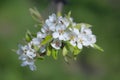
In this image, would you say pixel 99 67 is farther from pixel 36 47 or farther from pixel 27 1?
pixel 36 47

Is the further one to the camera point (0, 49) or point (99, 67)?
point (99, 67)

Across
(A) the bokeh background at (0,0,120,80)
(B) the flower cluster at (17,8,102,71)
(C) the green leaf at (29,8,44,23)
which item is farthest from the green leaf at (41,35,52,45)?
(A) the bokeh background at (0,0,120,80)

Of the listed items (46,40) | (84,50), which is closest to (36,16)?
(46,40)

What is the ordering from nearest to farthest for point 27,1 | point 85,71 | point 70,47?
point 70,47 → point 85,71 → point 27,1

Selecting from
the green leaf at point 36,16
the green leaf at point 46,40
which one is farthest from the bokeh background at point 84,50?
the green leaf at point 46,40

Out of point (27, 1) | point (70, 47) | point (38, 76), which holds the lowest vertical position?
point (70, 47)

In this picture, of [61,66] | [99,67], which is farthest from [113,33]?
[61,66]

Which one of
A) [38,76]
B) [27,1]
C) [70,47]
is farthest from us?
[27,1]

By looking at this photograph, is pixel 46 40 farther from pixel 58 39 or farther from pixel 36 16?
pixel 36 16
